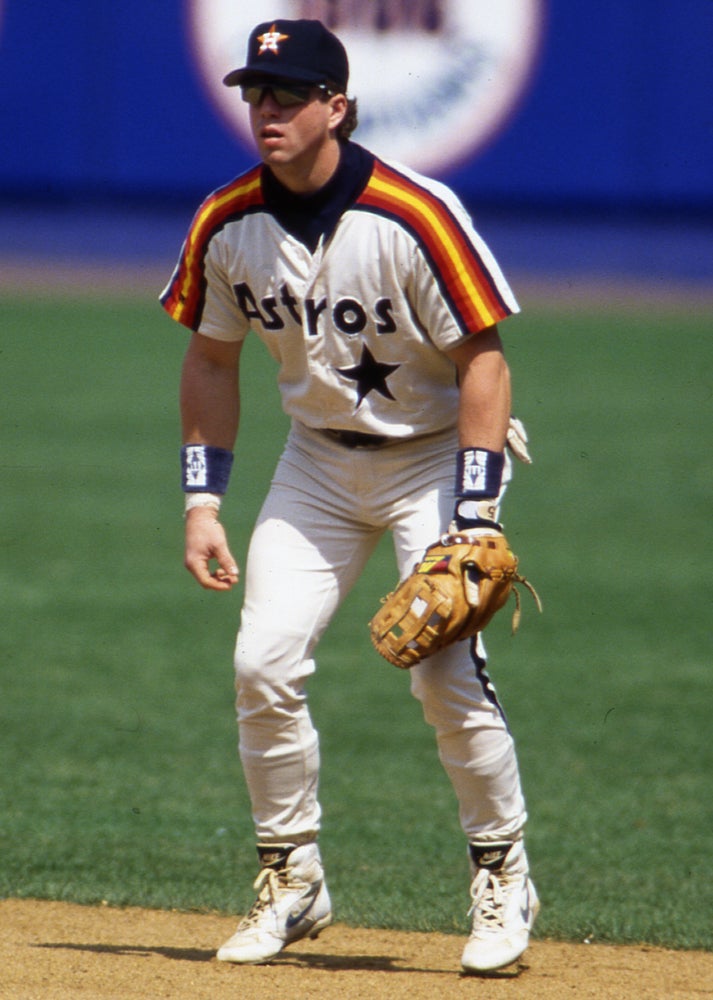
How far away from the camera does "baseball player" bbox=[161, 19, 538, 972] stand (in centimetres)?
348

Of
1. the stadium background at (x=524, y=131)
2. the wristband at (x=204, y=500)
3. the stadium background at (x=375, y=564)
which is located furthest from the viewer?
the stadium background at (x=524, y=131)

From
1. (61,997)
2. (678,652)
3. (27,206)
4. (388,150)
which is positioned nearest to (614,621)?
(678,652)

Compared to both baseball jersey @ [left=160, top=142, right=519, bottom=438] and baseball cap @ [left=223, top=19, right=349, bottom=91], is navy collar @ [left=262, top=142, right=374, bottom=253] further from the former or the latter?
baseball cap @ [left=223, top=19, right=349, bottom=91]

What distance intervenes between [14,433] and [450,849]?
7.88 m

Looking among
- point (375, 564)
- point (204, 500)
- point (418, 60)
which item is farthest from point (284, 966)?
point (418, 60)

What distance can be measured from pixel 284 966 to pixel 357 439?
1.25 meters

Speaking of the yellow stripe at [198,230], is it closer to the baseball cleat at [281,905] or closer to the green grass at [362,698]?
the baseball cleat at [281,905]

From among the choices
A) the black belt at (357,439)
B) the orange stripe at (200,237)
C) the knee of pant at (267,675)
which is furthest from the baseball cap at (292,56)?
the knee of pant at (267,675)

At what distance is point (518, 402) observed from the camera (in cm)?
1309

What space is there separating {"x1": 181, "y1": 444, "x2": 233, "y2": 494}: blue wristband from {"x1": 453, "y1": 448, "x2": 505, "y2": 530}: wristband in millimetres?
664

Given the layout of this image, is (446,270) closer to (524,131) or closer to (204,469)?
(204,469)

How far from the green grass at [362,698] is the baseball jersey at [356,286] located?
4.62 feet

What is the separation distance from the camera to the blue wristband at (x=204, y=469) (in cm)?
385

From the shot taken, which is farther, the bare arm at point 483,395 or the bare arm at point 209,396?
the bare arm at point 209,396
